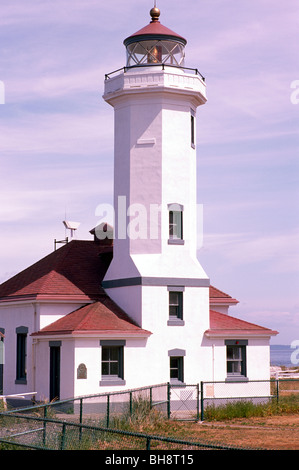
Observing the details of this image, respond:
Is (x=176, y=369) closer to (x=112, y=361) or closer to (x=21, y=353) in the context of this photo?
(x=112, y=361)

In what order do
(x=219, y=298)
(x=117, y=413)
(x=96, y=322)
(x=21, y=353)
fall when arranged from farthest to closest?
(x=219, y=298), (x=21, y=353), (x=96, y=322), (x=117, y=413)

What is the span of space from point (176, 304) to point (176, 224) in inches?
132

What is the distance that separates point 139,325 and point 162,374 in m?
2.18

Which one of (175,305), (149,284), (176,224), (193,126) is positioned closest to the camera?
(149,284)

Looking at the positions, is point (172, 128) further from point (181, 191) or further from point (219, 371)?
point (219, 371)

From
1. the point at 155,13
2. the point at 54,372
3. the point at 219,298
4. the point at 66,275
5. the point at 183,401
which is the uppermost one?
the point at 155,13

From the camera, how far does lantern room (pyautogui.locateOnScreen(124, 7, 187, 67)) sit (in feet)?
106

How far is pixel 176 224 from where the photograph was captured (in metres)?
31.5

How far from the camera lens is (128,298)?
30.9 meters

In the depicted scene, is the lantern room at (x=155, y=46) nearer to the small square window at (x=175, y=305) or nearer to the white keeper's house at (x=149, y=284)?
the white keeper's house at (x=149, y=284)

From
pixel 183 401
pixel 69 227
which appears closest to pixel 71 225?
pixel 69 227

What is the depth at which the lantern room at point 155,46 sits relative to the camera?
3228 cm

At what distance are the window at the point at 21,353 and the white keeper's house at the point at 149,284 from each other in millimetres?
43
